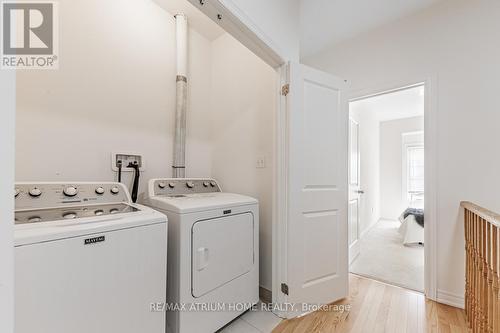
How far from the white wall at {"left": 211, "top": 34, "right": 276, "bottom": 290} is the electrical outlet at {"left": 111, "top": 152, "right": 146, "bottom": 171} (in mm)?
792

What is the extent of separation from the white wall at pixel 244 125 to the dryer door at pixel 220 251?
1.18 ft

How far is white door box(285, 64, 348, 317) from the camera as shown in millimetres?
1711

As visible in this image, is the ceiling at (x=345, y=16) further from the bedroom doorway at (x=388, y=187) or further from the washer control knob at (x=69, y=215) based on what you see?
the washer control knob at (x=69, y=215)

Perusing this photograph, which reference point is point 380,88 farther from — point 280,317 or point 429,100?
point 280,317

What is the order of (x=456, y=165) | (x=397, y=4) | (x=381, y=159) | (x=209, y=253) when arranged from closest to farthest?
(x=209, y=253), (x=456, y=165), (x=397, y=4), (x=381, y=159)

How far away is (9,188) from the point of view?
433 mm

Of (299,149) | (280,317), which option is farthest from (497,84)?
(280,317)

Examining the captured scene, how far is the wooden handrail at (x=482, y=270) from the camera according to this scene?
1.08 metres

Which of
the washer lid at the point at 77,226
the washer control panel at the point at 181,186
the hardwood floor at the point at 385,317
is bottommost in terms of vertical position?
the hardwood floor at the point at 385,317

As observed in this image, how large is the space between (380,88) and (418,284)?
2.02m

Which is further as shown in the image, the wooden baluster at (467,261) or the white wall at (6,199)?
the wooden baluster at (467,261)

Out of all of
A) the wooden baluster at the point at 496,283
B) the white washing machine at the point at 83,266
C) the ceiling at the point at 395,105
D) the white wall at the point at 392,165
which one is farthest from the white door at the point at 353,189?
the white wall at the point at 392,165

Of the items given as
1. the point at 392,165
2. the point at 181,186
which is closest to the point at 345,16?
the point at 181,186

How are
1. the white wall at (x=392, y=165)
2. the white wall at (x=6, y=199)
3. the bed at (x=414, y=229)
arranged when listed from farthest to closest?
the white wall at (x=392, y=165) < the bed at (x=414, y=229) < the white wall at (x=6, y=199)
